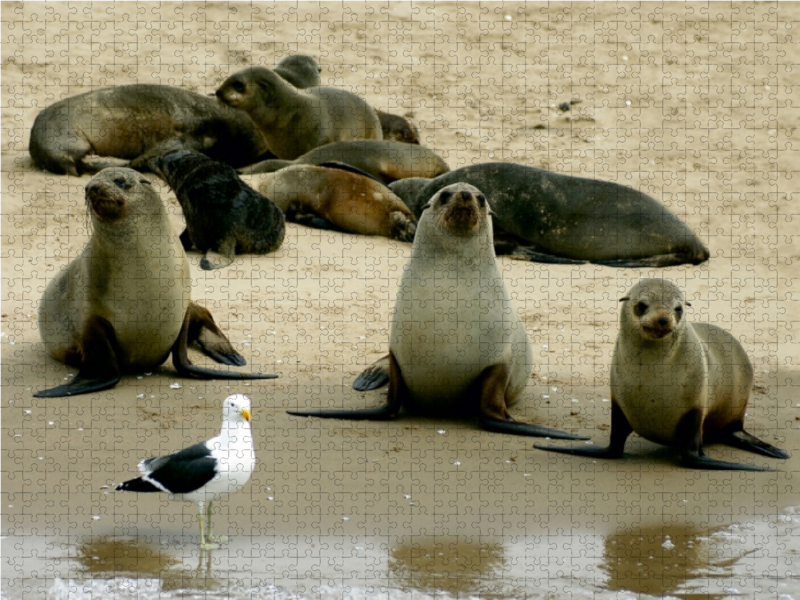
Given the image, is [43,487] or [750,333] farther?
[750,333]

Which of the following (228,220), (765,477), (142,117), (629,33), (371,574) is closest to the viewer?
(371,574)

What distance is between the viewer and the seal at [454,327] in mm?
6125

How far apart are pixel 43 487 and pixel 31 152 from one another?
6.46 m

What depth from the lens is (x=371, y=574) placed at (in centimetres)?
440

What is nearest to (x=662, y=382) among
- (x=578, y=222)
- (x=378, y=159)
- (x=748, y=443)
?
(x=748, y=443)

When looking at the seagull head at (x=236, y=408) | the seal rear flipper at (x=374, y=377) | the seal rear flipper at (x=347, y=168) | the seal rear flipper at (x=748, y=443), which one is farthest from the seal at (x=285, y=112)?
the seagull head at (x=236, y=408)

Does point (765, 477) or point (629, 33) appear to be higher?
point (629, 33)

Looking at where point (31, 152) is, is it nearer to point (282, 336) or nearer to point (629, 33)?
point (282, 336)

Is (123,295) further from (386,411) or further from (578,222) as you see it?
(578,222)

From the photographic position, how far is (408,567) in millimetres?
4484

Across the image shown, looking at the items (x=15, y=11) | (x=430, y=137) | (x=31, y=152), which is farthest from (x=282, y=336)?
(x=15, y=11)

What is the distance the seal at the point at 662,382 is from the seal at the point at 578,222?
14.2 ft

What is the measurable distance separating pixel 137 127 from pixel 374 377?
5.98 meters

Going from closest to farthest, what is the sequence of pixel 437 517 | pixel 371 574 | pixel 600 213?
pixel 371 574 → pixel 437 517 → pixel 600 213
